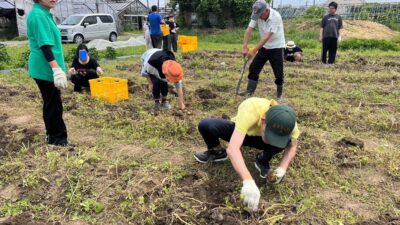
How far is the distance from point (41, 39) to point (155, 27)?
7.15m

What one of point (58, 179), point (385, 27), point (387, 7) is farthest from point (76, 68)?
point (387, 7)

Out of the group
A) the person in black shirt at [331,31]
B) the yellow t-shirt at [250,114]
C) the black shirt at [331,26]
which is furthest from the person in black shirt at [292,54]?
the yellow t-shirt at [250,114]

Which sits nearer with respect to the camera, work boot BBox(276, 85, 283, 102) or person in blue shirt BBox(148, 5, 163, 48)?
work boot BBox(276, 85, 283, 102)

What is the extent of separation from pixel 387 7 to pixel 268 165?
20307 mm

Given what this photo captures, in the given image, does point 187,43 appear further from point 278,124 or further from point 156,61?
point 278,124

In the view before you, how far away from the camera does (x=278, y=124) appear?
7.64ft

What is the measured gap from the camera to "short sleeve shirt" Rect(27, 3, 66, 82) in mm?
3182

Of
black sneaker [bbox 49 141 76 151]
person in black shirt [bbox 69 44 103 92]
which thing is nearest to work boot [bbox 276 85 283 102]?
person in black shirt [bbox 69 44 103 92]

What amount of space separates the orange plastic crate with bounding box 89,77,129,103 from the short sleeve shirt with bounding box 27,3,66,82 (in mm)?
1875

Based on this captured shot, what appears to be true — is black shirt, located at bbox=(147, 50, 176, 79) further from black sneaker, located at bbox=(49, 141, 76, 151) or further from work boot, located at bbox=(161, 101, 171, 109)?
black sneaker, located at bbox=(49, 141, 76, 151)

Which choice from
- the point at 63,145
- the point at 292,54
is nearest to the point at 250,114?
the point at 63,145

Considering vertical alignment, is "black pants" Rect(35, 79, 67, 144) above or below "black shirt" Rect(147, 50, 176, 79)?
below

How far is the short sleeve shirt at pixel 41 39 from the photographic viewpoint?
318 cm

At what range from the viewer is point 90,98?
18.3ft
